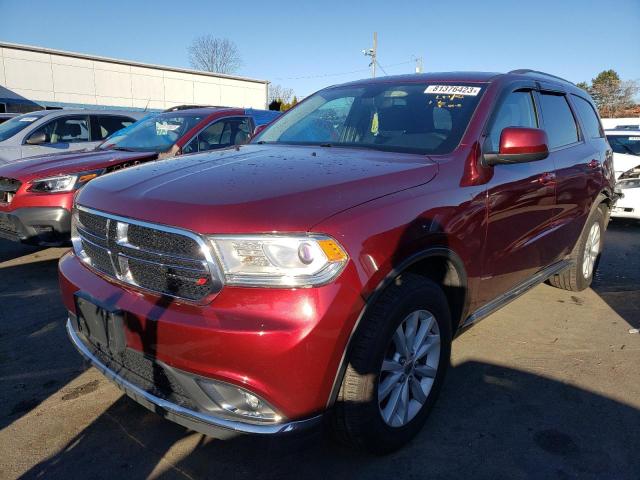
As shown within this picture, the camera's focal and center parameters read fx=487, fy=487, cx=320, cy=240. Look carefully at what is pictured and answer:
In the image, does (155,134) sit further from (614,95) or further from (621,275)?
(614,95)

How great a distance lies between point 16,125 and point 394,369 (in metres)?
7.73

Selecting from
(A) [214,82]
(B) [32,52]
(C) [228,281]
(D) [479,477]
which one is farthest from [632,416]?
(A) [214,82]

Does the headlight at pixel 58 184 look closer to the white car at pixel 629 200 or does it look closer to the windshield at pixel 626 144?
the white car at pixel 629 200

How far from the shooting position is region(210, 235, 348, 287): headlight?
5.99ft

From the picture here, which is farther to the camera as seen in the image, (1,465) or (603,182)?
(603,182)

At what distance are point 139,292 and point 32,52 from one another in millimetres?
29805

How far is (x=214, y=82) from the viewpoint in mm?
35156

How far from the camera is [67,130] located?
7.59 meters

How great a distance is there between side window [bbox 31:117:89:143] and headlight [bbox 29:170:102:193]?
301 cm

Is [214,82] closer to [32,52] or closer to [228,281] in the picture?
[32,52]

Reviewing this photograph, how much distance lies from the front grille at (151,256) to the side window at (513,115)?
1865mm

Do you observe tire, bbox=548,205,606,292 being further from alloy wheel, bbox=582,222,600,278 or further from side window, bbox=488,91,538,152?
side window, bbox=488,91,538,152

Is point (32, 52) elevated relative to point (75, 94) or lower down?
elevated

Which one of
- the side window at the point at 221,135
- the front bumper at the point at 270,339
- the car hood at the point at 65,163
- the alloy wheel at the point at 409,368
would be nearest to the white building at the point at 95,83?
the side window at the point at 221,135
